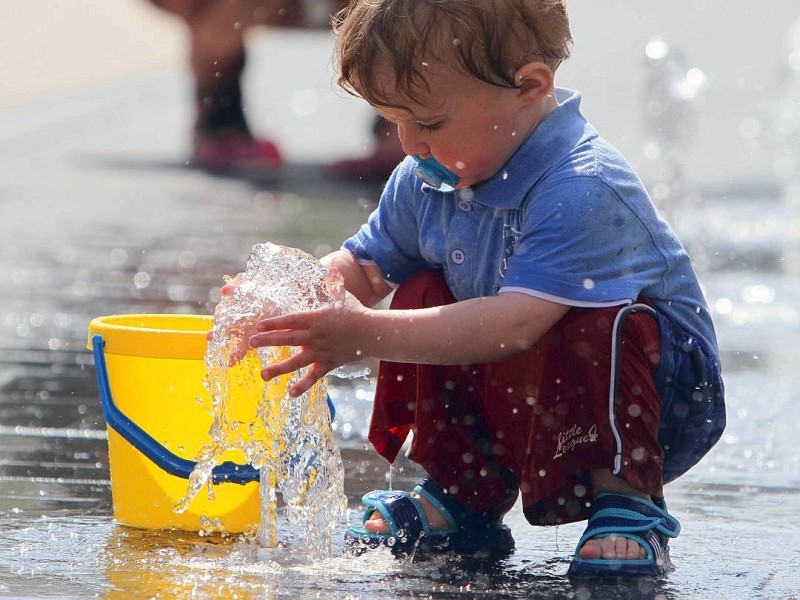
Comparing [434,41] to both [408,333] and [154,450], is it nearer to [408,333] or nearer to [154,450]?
[408,333]

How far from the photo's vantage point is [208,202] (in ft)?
29.8

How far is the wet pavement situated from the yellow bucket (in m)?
0.07

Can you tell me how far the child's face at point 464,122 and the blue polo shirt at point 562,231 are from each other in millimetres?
29

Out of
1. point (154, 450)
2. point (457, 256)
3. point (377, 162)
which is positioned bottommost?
point (154, 450)

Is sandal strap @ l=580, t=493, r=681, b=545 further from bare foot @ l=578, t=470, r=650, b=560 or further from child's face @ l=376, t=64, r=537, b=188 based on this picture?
child's face @ l=376, t=64, r=537, b=188

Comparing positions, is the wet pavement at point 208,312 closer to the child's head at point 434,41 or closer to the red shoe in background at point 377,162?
the red shoe in background at point 377,162

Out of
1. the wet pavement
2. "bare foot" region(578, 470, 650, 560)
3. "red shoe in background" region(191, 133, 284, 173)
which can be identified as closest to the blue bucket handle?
the wet pavement

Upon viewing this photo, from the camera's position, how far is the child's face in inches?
103

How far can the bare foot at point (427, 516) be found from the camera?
9.01 feet

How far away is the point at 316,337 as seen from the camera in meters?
2.40

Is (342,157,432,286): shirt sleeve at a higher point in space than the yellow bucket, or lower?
higher

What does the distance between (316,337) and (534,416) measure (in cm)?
42

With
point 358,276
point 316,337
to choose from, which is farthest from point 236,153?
point 316,337

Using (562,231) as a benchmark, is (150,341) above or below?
below
